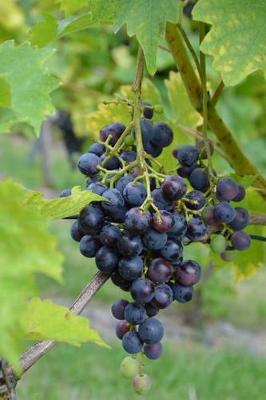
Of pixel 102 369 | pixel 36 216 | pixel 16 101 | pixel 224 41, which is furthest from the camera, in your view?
pixel 102 369

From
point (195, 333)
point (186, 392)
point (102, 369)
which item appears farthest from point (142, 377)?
point (195, 333)

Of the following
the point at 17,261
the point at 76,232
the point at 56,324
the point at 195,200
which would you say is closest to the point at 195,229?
the point at 195,200

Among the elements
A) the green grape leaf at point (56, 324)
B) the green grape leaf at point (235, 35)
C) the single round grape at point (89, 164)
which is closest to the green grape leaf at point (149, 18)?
the green grape leaf at point (235, 35)

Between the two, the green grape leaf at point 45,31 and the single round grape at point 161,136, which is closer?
the single round grape at point 161,136

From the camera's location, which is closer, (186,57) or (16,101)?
(16,101)

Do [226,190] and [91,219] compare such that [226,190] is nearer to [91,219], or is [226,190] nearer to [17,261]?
[91,219]

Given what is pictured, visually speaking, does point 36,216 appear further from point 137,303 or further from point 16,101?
point 137,303

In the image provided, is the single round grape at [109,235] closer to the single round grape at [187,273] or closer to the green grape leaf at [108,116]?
the single round grape at [187,273]
